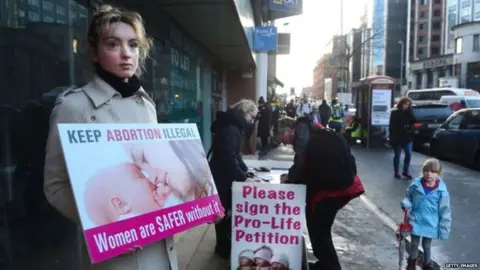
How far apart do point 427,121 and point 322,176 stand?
44.8 ft

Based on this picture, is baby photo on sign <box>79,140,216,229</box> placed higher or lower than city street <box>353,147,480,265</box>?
higher

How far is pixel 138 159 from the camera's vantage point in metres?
1.83

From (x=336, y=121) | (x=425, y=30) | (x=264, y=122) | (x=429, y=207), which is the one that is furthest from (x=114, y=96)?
(x=425, y=30)

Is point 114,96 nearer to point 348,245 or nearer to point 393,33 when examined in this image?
point 348,245

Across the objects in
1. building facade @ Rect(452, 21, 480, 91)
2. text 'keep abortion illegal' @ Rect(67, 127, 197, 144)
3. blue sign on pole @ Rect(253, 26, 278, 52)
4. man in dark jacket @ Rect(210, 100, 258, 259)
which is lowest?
man in dark jacket @ Rect(210, 100, 258, 259)

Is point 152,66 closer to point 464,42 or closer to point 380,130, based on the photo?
point 380,130

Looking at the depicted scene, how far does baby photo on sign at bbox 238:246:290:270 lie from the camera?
3.74 metres

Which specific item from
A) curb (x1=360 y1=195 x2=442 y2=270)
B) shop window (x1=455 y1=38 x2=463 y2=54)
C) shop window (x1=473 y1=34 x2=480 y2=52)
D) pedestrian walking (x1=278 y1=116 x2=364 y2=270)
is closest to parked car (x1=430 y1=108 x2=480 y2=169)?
curb (x1=360 y1=195 x2=442 y2=270)

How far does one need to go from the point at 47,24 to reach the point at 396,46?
107m

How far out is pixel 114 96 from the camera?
6.20 feet

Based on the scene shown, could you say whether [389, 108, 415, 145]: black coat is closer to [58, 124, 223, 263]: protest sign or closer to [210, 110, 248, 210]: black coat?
[210, 110, 248, 210]: black coat

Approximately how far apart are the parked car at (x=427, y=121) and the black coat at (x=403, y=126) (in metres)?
7.04

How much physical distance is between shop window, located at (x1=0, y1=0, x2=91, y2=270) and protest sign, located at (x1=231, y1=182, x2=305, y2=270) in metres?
1.33

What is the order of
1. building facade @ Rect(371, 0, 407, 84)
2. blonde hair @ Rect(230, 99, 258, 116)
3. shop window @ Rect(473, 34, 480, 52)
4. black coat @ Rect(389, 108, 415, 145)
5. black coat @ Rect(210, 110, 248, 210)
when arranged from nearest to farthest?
black coat @ Rect(210, 110, 248, 210), blonde hair @ Rect(230, 99, 258, 116), black coat @ Rect(389, 108, 415, 145), shop window @ Rect(473, 34, 480, 52), building facade @ Rect(371, 0, 407, 84)
